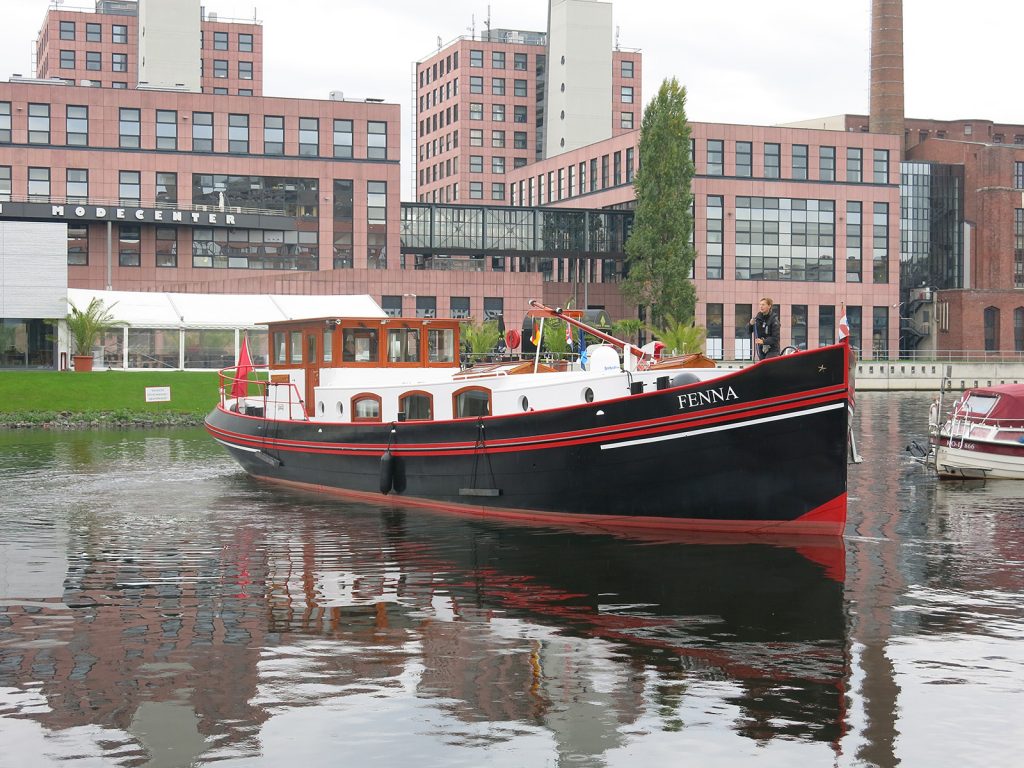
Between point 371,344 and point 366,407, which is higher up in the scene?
point 371,344

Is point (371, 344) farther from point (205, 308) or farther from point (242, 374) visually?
point (205, 308)

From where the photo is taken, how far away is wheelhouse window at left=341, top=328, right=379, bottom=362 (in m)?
28.6

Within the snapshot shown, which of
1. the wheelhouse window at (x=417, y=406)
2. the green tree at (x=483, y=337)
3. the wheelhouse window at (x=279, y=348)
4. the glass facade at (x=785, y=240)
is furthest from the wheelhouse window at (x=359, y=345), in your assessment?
the glass facade at (x=785, y=240)

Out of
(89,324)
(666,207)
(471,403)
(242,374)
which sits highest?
(666,207)

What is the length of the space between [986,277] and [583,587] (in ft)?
351

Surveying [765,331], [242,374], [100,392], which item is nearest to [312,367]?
[242,374]

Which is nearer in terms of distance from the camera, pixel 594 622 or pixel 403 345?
pixel 594 622

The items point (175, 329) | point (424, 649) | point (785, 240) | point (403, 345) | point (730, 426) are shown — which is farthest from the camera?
point (785, 240)

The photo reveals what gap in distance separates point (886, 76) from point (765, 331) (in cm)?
10211

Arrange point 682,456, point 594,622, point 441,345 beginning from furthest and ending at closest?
point 441,345 < point 682,456 < point 594,622

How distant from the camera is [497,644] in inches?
535

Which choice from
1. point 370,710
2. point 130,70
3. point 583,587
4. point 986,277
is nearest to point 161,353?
point 583,587

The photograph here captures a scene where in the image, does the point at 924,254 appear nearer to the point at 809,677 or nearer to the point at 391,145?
the point at 391,145

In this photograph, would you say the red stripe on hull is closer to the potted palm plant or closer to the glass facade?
the potted palm plant
